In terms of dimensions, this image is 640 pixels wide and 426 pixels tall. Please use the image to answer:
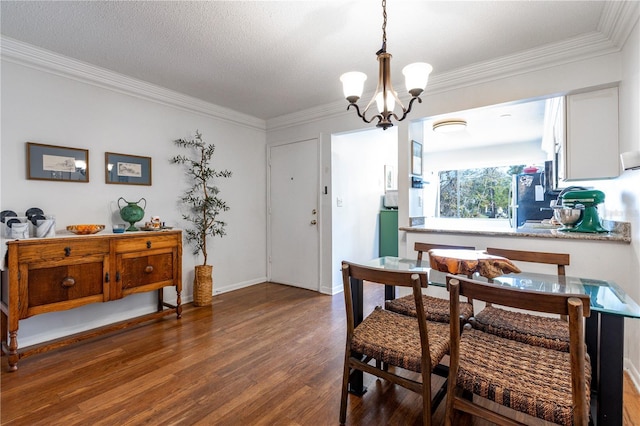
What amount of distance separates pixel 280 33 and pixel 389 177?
359 cm

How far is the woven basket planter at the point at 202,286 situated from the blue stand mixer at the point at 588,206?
11.4 feet

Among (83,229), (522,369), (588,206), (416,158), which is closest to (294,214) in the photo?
(416,158)

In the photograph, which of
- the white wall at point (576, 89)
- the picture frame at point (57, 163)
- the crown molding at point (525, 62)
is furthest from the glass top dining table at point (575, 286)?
the picture frame at point (57, 163)

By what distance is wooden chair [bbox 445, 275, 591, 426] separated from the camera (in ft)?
3.22

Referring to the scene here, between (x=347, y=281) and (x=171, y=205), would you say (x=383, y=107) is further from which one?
→ (x=171, y=205)

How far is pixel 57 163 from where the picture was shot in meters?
2.60

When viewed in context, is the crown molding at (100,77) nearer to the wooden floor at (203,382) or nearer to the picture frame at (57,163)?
the picture frame at (57,163)

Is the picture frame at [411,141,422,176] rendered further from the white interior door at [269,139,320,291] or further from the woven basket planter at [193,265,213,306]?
the woven basket planter at [193,265,213,306]

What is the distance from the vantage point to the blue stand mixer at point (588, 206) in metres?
2.34

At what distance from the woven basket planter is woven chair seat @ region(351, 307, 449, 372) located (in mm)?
2293

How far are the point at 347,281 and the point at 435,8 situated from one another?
6.04 ft

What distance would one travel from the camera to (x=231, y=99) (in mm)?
3607

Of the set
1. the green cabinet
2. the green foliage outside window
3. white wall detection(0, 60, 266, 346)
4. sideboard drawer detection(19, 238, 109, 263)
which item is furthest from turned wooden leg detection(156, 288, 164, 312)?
the green foliage outside window

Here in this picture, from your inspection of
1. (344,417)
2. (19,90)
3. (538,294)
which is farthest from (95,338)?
(538,294)
